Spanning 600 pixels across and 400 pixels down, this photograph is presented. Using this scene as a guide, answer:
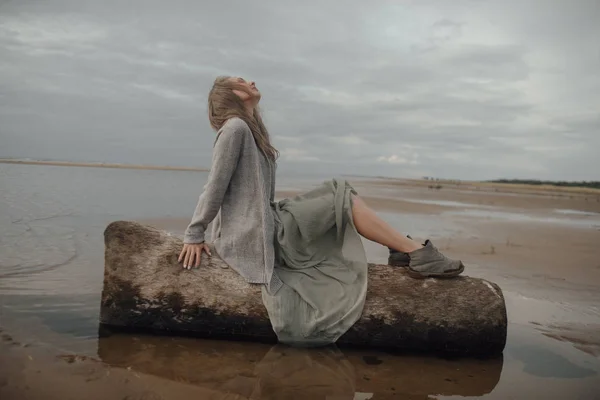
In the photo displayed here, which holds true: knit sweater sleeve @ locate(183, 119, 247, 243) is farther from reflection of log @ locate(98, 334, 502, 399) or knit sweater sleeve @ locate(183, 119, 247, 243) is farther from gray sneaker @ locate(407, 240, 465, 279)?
gray sneaker @ locate(407, 240, 465, 279)

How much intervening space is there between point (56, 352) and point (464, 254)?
23.5 ft

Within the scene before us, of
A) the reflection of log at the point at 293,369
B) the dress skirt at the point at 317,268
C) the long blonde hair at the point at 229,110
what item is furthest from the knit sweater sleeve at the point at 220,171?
the reflection of log at the point at 293,369

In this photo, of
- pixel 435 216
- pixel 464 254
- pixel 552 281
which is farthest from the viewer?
pixel 435 216

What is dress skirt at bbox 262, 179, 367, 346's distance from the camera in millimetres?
3922

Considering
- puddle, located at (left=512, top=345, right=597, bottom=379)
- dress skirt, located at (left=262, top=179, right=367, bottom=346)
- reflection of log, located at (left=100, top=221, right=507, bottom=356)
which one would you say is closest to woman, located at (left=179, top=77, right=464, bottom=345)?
dress skirt, located at (left=262, top=179, right=367, bottom=346)

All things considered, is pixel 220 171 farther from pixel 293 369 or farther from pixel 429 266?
pixel 429 266

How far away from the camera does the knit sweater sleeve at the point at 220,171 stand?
4.01 metres

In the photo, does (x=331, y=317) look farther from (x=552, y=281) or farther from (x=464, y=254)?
(x=464, y=254)

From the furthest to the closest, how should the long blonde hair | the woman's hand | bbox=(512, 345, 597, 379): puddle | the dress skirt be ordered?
the long blonde hair, the woman's hand, the dress skirt, bbox=(512, 345, 597, 379): puddle

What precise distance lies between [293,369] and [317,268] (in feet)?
3.01

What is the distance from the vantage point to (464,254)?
29.0ft

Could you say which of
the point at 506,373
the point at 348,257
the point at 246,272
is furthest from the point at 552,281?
the point at 246,272

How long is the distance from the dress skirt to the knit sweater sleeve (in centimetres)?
56

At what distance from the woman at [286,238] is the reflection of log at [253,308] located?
0.41 feet
